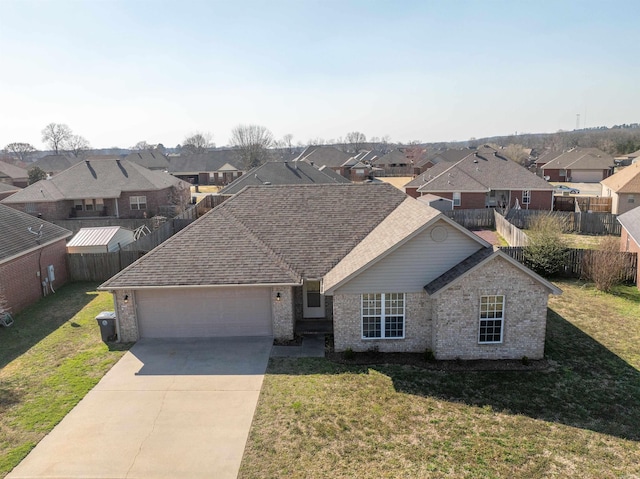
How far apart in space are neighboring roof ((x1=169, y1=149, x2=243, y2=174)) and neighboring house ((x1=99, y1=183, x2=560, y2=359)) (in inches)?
2337

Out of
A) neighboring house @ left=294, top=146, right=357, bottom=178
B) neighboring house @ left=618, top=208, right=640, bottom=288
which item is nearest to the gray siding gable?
neighboring house @ left=618, top=208, right=640, bottom=288

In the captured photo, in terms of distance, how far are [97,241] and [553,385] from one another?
24.4 metres

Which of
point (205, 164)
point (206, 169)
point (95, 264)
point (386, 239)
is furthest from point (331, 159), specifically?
point (386, 239)

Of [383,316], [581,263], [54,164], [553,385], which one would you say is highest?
[54,164]

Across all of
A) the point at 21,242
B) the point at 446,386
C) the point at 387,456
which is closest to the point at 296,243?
the point at 446,386

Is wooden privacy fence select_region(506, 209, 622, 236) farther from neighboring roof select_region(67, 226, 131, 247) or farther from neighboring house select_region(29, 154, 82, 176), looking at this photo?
neighboring house select_region(29, 154, 82, 176)

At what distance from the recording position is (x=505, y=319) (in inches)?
563

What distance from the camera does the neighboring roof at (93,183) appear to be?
39219 millimetres

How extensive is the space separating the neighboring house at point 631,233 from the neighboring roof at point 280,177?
2470 cm

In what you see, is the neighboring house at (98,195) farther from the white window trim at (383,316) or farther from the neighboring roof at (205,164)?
the neighboring roof at (205,164)

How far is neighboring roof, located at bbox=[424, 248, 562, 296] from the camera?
13628 millimetres

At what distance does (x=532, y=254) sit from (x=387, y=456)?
17.8m

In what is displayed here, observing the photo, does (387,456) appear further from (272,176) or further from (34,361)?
(272,176)

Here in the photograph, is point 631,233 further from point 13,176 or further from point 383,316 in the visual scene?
point 13,176
